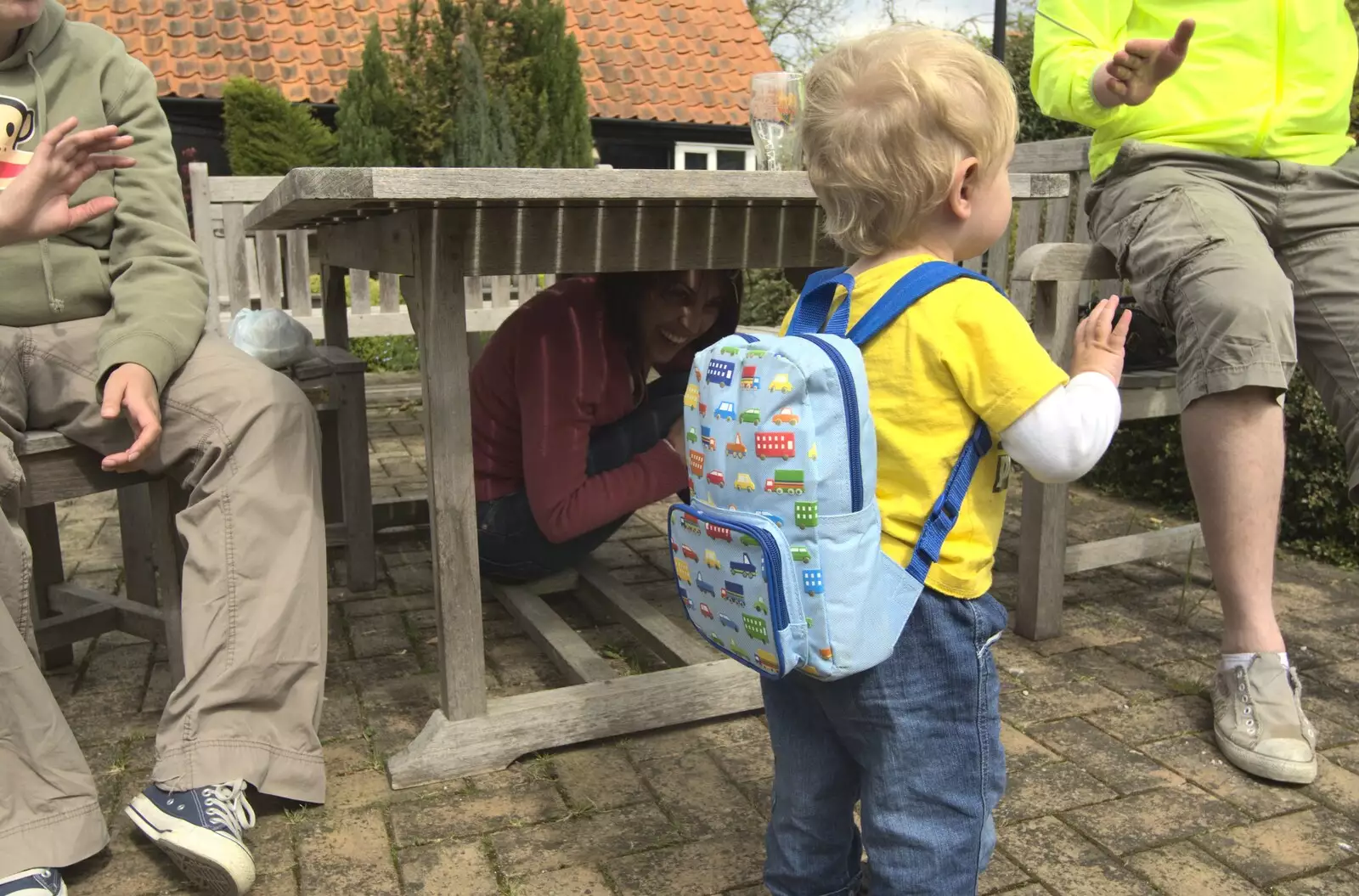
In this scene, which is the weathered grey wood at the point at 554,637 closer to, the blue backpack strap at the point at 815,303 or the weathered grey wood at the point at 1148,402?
the blue backpack strap at the point at 815,303

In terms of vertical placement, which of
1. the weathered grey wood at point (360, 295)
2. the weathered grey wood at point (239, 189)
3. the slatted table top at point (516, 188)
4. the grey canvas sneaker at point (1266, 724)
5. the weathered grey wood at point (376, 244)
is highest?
the slatted table top at point (516, 188)

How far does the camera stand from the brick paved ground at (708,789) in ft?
5.77

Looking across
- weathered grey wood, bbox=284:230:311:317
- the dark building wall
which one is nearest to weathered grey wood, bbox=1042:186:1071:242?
weathered grey wood, bbox=284:230:311:317

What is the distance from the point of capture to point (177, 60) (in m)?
10.5

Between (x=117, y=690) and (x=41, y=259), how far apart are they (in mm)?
970

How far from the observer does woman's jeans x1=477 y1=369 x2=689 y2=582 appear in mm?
2711

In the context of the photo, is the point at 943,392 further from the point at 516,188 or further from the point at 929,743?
the point at 516,188

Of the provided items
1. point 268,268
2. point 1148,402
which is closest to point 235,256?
point 268,268

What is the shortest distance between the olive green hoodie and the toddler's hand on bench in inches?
58.8

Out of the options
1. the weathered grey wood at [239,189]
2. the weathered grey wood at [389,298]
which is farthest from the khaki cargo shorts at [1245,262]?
the weathered grey wood at [389,298]

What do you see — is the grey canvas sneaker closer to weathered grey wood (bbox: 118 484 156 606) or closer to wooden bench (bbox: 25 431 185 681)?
wooden bench (bbox: 25 431 185 681)

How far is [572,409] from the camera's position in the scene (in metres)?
2.43

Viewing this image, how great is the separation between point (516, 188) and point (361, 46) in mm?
10380

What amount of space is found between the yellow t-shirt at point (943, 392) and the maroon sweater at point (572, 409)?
1.16m
